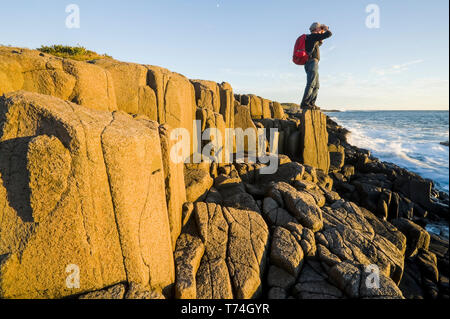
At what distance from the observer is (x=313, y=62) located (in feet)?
52.1

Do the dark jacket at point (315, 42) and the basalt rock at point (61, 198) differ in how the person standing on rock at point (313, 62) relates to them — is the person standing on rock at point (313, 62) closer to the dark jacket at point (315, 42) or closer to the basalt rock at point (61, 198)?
the dark jacket at point (315, 42)

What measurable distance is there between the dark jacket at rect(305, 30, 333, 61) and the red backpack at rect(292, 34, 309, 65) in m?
0.32

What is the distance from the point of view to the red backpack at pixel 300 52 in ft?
48.2

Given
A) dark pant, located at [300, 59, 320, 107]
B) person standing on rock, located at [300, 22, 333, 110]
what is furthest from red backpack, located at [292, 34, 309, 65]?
dark pant, located at [300, 59, 320, 107]

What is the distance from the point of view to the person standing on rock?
13.8m

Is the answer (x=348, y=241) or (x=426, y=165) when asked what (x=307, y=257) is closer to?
(x=348, y=241)

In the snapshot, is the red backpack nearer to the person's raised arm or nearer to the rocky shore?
the person's raised arm

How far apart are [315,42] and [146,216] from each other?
51.8 ft

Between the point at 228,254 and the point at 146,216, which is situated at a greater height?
the point at 146,216

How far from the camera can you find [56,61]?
21.4ft

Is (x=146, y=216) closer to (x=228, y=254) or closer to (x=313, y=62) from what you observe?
(x=228, y=254)

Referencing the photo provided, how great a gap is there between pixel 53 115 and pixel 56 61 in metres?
3.56

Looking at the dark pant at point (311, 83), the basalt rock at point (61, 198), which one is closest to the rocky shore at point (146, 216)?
the basalt rock at point (61, 198)

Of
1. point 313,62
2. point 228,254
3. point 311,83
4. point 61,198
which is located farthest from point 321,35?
point 61,198
